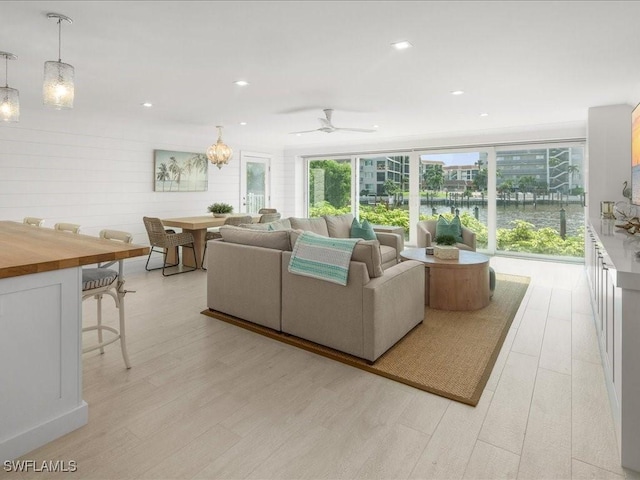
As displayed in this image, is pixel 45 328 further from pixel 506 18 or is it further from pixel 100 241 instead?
pixel 506 18

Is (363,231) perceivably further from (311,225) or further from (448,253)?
A: (448,253)

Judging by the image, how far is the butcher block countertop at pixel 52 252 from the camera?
1756 millimetres

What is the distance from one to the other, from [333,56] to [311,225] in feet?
8.10

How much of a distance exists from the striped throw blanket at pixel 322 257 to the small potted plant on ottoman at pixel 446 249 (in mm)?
1639

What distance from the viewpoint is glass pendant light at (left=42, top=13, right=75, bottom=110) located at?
8.09ft

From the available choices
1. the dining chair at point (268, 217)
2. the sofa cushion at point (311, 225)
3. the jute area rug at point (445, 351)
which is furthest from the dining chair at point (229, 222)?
the jute area rug at point (445, 351)

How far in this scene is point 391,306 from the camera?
2.89 m

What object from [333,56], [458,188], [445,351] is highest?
[333,56]

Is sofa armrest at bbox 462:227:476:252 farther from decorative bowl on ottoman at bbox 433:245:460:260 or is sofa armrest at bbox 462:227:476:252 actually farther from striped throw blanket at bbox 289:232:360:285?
striped throw blanket at bbox 289:232:360:285

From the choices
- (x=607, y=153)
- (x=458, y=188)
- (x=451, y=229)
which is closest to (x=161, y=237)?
(x=451, y=229)

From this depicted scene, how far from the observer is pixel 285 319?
3.23m

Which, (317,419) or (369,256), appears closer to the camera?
(317,419)

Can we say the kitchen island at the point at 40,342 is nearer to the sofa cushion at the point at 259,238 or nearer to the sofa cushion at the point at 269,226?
the sofa cushion at the point at 259,238

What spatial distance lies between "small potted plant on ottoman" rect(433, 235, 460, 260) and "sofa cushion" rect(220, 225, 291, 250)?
1.84 meters
